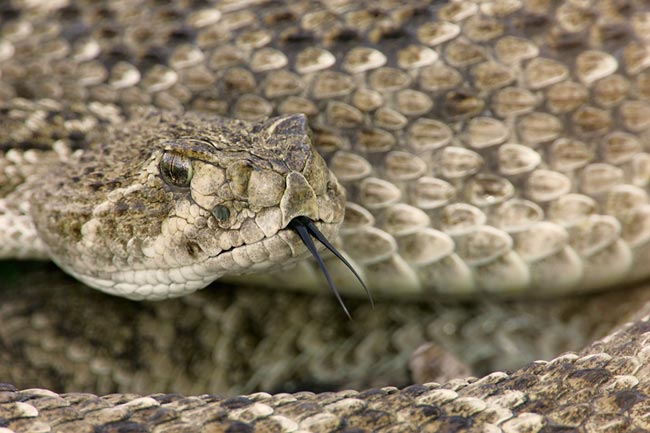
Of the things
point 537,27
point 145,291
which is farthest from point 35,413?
point 537,27

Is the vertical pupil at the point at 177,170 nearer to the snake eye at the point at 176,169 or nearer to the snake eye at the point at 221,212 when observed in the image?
the snake eye at the point at 176,169

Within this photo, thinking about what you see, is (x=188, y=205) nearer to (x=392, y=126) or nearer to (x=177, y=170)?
(x=177, y=170)

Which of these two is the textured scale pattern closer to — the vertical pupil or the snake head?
the snake head

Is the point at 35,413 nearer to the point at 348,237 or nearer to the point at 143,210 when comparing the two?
the point at 143,210

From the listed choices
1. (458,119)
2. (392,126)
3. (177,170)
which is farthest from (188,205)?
(458,119)

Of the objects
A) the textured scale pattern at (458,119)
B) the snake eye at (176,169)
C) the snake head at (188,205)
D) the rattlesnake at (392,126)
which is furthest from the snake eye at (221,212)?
the textured scale pattern at (458,119)

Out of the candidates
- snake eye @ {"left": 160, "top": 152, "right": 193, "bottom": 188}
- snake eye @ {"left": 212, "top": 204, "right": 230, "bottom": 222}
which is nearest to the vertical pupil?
snake eye @ {"left": 160, "top": 152, "right": 193, "bottom": 188}
